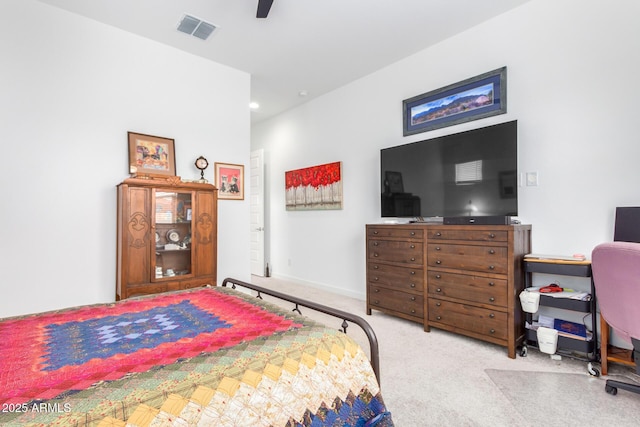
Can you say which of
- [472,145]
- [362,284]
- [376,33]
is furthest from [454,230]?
[376,33]

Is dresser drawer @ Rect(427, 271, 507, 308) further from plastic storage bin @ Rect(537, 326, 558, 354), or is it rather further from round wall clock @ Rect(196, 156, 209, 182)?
round wall clock @ Rect(196, 156, 209, 182)

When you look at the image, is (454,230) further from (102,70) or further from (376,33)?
(102,70)

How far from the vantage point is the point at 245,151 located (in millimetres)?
4047

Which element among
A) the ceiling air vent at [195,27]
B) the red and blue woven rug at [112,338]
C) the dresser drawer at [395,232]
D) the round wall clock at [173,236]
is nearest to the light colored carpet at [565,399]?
the dresser drawer at [395,232]

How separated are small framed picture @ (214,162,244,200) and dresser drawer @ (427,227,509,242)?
7.57ft

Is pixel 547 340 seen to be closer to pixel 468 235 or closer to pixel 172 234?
pixel 468 235

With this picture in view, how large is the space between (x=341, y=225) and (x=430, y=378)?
2598 millimetres

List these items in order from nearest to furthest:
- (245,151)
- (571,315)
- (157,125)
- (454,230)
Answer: (571,315), (454,230), (157,125), (245,151)

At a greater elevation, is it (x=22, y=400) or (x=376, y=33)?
(x=376, y=33)

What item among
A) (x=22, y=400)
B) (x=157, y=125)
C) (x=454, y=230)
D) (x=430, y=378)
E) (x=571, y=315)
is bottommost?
(x=430, y=378)

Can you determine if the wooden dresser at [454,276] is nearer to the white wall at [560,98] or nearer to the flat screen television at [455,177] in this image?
the flat screen television at [455,177]

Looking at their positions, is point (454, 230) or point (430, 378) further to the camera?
point (454, 230)

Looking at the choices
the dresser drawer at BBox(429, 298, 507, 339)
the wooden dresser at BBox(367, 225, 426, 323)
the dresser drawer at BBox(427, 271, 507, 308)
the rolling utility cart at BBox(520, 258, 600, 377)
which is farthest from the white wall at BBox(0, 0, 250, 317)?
the rolling utility cart at BBox(520, 258, 600, 377)

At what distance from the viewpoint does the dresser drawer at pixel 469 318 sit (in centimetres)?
249
